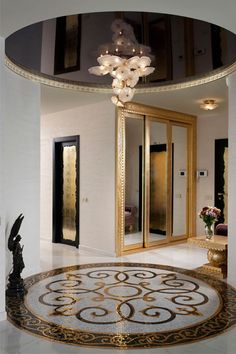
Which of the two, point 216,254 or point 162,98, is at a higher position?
point 162,98

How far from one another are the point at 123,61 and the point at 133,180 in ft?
9.66

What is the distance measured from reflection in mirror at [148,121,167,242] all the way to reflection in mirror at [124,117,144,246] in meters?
0.33

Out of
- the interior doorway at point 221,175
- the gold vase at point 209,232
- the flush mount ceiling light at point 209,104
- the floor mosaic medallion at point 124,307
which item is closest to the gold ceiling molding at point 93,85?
the flush mount ceiling light at point 209,104

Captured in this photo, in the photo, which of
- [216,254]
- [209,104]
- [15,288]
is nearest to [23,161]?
[15,288]

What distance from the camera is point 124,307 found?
386 centimetres

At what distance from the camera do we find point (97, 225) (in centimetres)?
670

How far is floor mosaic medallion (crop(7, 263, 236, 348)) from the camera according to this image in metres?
3.19

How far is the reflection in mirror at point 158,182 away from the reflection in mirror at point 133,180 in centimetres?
33

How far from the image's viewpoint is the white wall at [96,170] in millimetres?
6453

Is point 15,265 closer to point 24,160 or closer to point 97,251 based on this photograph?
point 24,160

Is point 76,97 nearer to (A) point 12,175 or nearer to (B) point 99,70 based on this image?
(B) point 99,70

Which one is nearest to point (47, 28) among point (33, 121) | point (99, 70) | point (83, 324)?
point (99, 70)

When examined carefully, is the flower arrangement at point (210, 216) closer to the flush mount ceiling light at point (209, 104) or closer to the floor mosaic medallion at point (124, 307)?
the floor mosaic medallion at point (124, 307)

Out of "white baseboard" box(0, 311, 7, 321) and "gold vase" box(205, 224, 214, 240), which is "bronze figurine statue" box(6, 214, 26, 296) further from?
"gold vase" box(205, 224, 214, 240)
